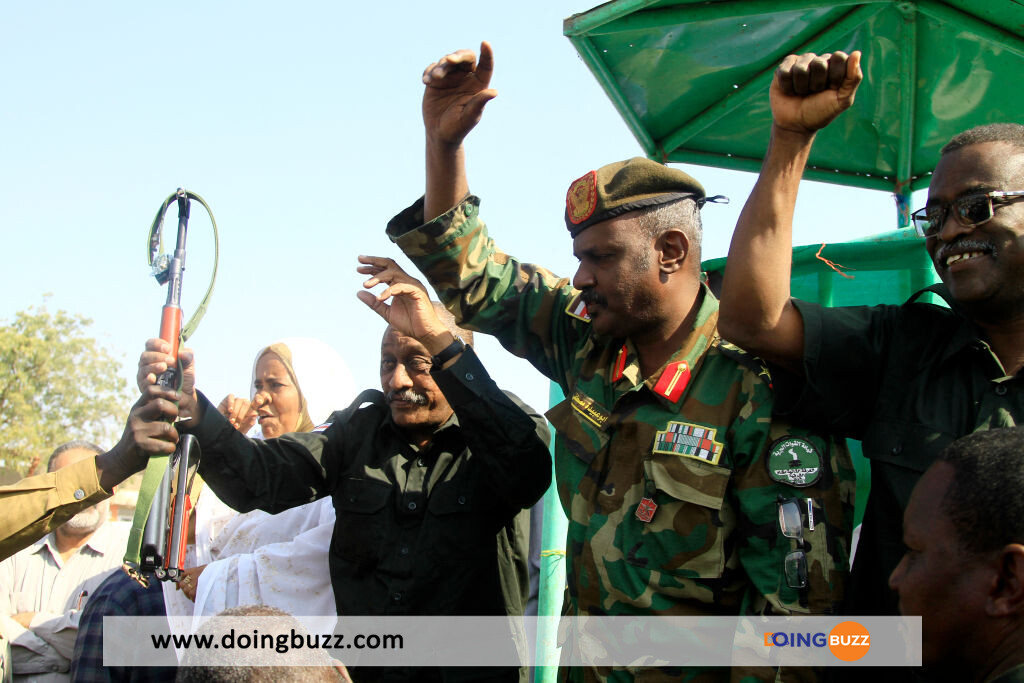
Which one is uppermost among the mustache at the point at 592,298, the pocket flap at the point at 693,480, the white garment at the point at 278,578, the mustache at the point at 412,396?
the mustache at the point at 592,298

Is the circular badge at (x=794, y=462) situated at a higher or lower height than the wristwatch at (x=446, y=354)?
lower

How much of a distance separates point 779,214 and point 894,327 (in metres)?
0.49

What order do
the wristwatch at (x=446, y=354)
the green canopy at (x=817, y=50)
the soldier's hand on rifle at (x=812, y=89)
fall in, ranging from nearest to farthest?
1. the soldier's hand on rifle at (x=812, y=89)
2. the wristwatch at (x=446, y=354)
3. the green canopy at (x=817, y=50)

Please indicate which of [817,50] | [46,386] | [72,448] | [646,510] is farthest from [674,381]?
[46,386]

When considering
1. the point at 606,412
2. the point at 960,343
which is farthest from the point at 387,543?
the point at 960,343

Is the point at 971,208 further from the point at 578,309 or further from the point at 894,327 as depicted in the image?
the point at 578,309

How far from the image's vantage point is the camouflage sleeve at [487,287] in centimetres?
294

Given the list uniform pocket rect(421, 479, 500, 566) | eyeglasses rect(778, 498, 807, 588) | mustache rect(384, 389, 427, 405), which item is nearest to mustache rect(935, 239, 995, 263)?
eyeglasses rect(778, 498, 807, 588)

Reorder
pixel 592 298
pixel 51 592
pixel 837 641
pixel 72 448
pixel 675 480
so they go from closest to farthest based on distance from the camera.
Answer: pixel 837 641, pixel 675 480, pixel 592 298, pixel 51 592, pixel 72 448

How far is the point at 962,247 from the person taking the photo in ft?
7.11

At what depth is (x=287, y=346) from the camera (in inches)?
178

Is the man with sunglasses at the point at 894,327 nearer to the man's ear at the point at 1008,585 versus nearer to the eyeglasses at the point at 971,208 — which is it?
the eyeglasses at the point at 971,208

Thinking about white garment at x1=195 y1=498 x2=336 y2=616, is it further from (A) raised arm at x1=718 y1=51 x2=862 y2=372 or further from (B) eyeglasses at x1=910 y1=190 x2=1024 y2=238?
(B) eyeglasses at x1=910 y1=190 x2=1024 y2=238

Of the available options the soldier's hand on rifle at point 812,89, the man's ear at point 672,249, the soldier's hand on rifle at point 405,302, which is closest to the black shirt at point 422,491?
the soldier's hand on rifle at point 405,302
